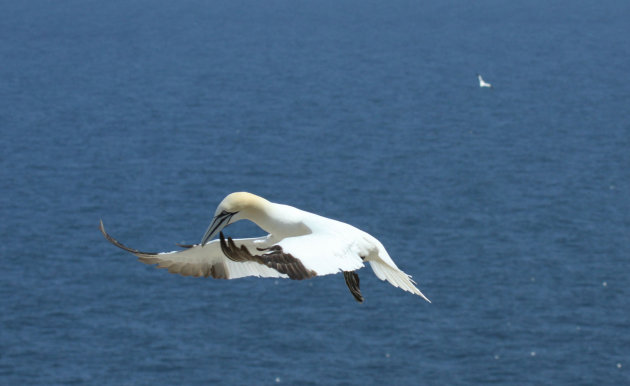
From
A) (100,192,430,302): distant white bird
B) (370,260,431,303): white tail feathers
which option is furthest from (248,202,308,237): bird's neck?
(370,260,431,303): white tail feathers

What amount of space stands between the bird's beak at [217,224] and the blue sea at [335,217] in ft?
330

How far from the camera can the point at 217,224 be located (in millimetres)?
16516

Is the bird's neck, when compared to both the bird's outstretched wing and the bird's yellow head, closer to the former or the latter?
the bird's yellow head

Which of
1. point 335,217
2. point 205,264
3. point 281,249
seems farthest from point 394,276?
point 335,217

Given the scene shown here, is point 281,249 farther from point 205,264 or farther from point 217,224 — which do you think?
point 205,264

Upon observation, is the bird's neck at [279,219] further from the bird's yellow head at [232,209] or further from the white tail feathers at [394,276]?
the white tail feathers at [394,276]

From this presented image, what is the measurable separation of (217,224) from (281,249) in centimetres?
139

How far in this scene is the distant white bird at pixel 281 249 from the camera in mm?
15148

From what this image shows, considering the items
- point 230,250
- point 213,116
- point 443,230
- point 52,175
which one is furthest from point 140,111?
point 230,250

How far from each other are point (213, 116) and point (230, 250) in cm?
16498

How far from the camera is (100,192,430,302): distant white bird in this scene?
15.1 m

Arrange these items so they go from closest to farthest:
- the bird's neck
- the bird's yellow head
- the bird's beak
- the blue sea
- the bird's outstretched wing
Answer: the bird's beak < the bird's yellow head < the bird's neck < the bird's outstretched wing < the blue sea

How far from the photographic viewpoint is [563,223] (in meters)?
140

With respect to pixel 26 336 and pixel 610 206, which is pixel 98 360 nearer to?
pixel 26 336
